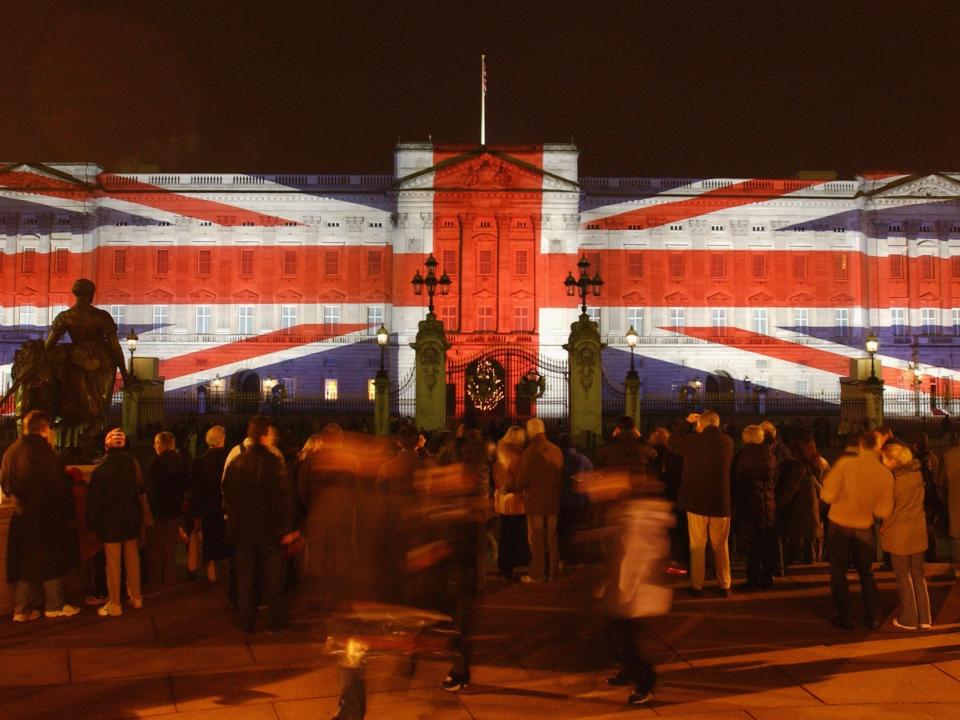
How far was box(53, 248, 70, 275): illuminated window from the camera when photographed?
5069 centimetres

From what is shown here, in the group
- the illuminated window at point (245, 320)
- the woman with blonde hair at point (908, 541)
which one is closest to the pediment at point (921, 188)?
the illuminated window at point (245, 320)

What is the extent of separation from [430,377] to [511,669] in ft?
54.6

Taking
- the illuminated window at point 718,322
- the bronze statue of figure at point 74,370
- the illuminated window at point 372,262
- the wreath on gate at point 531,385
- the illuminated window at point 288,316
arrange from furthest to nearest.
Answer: the illuminated window at point 718,322, the illuminated window at point 372,262, the illuminated window at point 288,316, the wreath on gate at point 531,385, the bronze statue of figure at point 74,370

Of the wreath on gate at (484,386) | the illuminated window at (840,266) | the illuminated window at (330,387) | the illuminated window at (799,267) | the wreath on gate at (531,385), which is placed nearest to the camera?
the wreath on gate at (484,386)

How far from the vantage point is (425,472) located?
5.41 meters

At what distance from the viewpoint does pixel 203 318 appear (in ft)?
166

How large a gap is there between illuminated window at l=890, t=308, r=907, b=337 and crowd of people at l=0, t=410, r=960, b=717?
4487 centimetres

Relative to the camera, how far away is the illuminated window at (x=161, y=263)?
50844 millimetres

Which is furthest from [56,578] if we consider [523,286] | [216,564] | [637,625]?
[523,286]

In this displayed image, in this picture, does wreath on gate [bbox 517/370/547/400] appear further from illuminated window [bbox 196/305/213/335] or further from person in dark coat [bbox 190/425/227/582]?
illuminated window [bbox 196/305/213/335]

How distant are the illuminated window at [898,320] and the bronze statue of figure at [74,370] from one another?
50.4 meters

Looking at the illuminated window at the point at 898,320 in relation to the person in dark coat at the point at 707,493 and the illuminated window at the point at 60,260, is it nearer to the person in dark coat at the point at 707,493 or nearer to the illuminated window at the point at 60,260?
the person in dark coat at the point at 707,493

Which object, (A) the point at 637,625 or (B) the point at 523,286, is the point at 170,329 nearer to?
(B) the point at 523,286

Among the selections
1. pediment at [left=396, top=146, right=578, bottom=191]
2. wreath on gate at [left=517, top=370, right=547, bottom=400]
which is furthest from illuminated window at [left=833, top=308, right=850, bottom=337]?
wreath on gate at [left=517, top=370, right=547, bottom=400]
